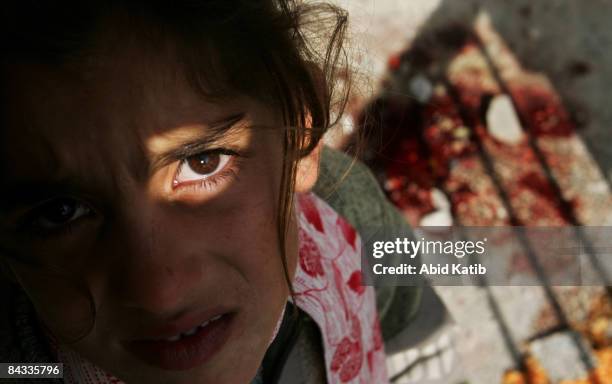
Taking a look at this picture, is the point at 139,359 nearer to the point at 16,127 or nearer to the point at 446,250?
the point at 16,127

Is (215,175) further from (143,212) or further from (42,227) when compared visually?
(42,227)

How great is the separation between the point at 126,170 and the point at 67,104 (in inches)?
4.0

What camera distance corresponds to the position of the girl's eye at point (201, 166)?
849 mm

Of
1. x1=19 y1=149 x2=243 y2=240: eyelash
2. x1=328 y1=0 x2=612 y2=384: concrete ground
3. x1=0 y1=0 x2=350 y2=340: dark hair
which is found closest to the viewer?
x1=0 y1=0 x2=350 y2=340: dark hair

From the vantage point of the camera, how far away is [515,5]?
2693 mm

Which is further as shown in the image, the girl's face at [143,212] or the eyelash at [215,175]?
the eyelash at [215,175]

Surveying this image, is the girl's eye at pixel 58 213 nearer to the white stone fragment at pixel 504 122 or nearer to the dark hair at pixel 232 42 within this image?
the dark hair at pixel 232 42

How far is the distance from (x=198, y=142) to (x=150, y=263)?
0.16 meters

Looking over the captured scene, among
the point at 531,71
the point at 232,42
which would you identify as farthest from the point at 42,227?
the point at 531,71

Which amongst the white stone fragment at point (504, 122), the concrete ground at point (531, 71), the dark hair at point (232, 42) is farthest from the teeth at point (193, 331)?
the white stone fragment at point (504, 122)

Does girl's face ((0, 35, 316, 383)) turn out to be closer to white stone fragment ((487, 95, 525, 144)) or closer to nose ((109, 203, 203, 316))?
nose ((109, 203, 203, 316))

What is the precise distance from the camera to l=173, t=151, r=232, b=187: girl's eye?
849mm

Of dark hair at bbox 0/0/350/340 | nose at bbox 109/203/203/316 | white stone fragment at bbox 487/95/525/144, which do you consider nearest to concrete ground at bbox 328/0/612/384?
white stone fragment at bbox 487/95/525/144

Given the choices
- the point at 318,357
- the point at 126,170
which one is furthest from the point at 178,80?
the point at 318,357
